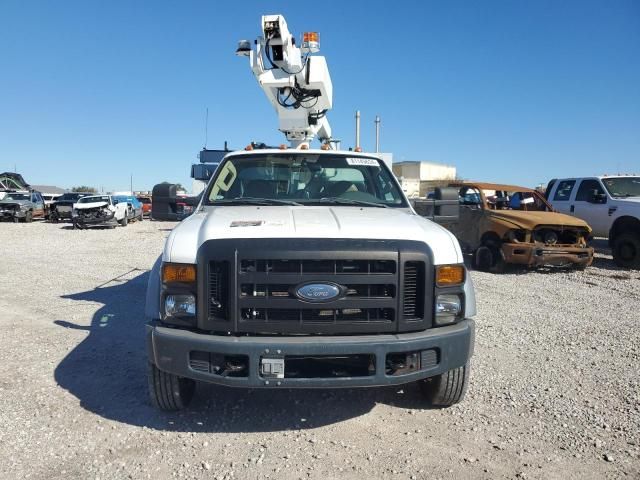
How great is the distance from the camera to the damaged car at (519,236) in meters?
9.15

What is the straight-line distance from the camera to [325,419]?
11.3 ft

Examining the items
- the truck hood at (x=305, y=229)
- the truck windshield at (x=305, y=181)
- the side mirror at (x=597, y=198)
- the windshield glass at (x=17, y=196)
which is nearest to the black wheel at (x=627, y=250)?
the side mirror at (x=597, y=198)

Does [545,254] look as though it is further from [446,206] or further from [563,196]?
[446,206]

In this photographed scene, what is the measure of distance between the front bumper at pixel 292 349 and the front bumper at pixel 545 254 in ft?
21.9

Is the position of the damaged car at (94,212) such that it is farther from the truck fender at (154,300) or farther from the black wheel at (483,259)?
the truck fender at (154,300)

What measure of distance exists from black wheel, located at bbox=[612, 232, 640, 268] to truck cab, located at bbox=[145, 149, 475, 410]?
357 inches

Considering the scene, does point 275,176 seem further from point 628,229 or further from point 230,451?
point 628,229

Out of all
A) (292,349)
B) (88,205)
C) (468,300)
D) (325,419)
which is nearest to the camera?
(292,349)

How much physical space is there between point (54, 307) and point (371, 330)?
17.3 feet

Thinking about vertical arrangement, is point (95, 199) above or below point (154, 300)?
above

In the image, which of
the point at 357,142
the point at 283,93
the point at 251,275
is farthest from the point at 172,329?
the point at 357,142

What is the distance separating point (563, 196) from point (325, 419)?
11.0m

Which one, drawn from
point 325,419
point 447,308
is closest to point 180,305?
point 325,419

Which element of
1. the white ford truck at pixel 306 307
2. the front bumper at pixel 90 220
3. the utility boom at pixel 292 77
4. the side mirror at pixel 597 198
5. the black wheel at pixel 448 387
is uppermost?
the utility boom at pixel 292 77
